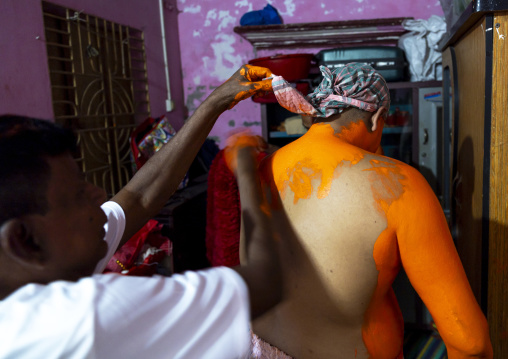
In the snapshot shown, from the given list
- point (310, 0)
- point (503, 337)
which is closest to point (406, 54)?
point (310, 0)

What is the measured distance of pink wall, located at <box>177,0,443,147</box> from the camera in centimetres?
329

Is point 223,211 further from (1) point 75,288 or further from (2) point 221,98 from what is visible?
(1) point 75,288

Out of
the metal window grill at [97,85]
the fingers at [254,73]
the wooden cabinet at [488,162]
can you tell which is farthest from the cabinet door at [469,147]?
the metal window grill at [97,85]

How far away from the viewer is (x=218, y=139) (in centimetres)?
370

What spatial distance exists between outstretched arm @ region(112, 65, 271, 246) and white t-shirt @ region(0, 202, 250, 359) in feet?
1.68

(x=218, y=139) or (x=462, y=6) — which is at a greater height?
(x=462, y=6)

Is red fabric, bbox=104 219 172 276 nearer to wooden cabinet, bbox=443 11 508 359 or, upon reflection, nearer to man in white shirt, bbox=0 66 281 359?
man in white shirt, bbox=0 66 281 359

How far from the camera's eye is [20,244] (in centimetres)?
64

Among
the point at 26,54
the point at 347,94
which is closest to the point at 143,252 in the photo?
the point at 26,54

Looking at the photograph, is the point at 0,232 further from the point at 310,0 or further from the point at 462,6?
the point at 310,0

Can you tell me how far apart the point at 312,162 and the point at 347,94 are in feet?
0.87

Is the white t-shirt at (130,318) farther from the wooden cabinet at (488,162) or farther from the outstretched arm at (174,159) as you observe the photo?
the wooden cabinet at (488,162)

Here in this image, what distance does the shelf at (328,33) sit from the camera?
312 cm

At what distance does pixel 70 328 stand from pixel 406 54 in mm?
3072
